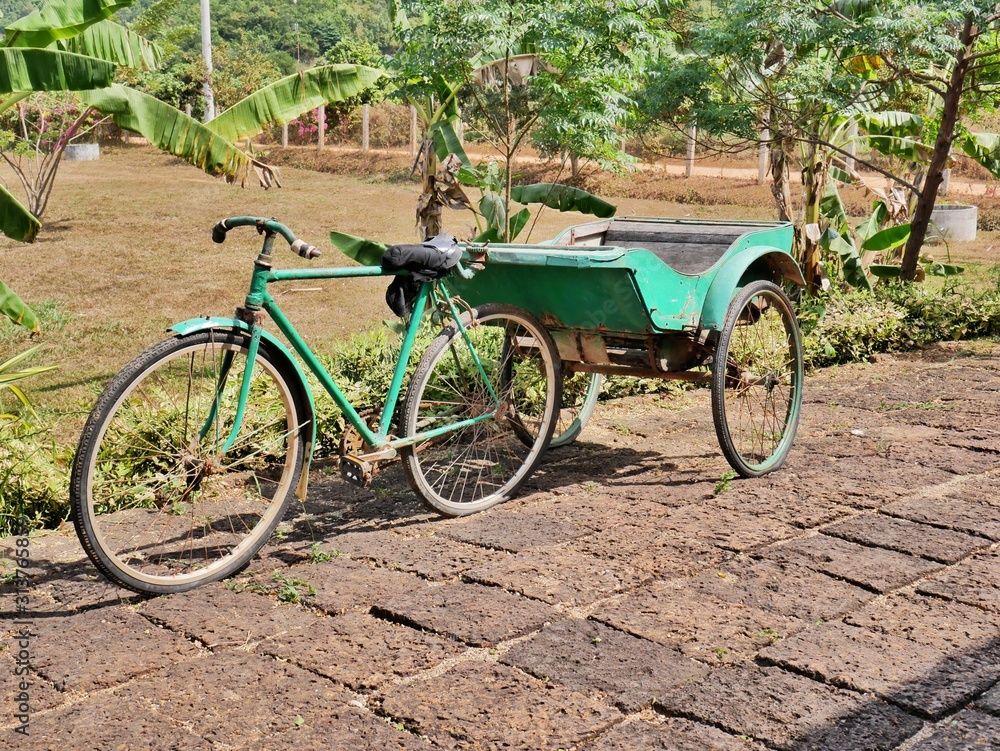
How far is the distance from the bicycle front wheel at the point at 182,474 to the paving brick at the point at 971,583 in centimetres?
237

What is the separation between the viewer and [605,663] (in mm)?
3293

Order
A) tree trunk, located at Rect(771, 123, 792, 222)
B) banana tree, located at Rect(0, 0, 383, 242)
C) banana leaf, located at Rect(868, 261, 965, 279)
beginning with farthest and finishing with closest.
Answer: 1. banana leaf, located at Rect(868, 261, 965, 279)
2. tree trunk, located at Rect(771, 123, 792, 222)
3. banana tree, located at Rect(0, 0, 383, 242)

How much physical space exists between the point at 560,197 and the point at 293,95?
6.83 feet

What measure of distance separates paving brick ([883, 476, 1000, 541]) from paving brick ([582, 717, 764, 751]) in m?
2.05

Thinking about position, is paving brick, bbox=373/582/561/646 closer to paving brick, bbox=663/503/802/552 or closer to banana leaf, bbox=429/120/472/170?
paving brick, bbox=663/503/802/552

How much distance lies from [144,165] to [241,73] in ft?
19.2

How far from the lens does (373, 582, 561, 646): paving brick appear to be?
3.50 meters

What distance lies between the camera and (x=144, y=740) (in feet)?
9.27

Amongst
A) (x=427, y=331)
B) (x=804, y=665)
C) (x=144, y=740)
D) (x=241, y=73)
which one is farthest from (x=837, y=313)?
(x=241, y=73)

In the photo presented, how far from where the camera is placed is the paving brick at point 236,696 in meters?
2.90

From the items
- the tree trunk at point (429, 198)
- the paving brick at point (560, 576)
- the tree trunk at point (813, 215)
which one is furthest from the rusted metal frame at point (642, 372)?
the tree trunk at point (813, 215)

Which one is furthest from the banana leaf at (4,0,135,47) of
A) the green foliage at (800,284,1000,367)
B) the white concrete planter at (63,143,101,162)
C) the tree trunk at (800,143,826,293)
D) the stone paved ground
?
the white concrete planter at (63,143,101,162)

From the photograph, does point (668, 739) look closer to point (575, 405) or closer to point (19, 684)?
point (19, 684)

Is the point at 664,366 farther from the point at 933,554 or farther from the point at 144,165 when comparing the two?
the point at 144,165
